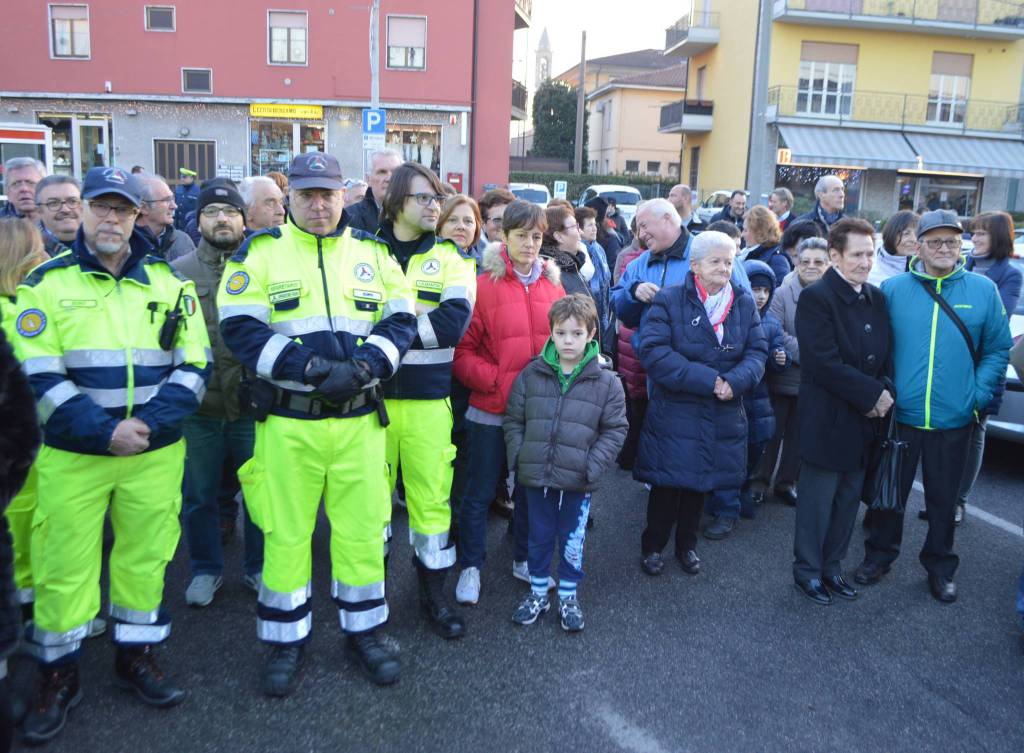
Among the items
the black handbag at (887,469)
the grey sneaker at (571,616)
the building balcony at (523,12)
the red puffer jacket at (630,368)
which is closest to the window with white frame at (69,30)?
the building balcony at (523,12)

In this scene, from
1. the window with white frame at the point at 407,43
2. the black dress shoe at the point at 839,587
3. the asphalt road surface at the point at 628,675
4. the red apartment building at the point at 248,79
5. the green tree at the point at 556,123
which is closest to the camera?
the asphalt road surface at the point at 628,675

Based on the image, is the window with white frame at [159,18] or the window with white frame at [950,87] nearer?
the window with white frame at [159,18]

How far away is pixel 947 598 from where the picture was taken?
15.1 feet

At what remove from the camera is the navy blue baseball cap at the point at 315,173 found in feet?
11.4

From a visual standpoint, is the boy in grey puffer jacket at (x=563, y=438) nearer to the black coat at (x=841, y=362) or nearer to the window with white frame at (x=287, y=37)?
the black coat at (x=841, y=362)

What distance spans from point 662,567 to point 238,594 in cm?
236

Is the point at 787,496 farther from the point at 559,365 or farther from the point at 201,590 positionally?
the point at 201,590

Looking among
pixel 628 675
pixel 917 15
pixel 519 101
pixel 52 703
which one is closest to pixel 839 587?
pixel 628 675

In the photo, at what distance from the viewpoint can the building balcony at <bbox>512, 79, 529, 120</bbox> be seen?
31812 mm

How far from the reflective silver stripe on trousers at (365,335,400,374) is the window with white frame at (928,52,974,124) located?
Result: 1327 inches

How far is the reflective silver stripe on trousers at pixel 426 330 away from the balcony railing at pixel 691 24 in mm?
35486

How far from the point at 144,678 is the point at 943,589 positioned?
402 centimetres

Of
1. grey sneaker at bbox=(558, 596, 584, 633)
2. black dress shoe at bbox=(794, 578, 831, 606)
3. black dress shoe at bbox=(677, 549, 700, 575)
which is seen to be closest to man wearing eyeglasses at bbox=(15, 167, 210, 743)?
grey sneaker at bbox=(558, 596, 584, 633)

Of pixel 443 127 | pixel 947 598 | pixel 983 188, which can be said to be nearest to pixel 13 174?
pixel 947 598
